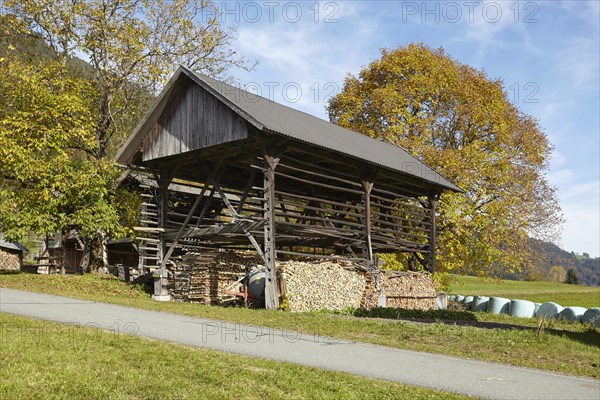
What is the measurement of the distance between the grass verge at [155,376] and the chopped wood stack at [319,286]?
9784 millimetres

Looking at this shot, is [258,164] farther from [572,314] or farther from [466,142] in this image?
[466,142]

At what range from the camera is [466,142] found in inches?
1358

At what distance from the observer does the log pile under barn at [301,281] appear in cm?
1936

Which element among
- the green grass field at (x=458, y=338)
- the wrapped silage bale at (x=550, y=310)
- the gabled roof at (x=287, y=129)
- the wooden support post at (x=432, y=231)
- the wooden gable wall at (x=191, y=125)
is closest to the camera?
the green grass field at (x=458, y=338)

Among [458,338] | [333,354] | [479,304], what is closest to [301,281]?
[458,338]

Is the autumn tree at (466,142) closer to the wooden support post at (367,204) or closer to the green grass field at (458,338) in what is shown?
the wooden support post at (367,204)

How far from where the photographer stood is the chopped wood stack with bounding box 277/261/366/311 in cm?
1916

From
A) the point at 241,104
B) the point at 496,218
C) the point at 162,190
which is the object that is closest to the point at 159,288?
the point at 162,190

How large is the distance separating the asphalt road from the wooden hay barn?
6150mm

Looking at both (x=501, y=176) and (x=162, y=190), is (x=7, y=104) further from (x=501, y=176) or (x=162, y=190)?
(x=501, y=176)

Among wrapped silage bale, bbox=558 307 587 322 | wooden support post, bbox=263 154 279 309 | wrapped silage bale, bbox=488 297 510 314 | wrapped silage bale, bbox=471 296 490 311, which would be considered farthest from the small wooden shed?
wrapped silage bale, bbox=558 307 587 322

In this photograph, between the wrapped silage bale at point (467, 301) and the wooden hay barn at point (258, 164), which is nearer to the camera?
the wooden hay barn at point (258, 164)

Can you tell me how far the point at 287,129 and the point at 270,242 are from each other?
3.79 metres

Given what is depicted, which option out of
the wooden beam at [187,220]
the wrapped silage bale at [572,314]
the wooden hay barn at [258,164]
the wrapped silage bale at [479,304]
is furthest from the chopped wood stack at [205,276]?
the wrapped silage bale at [479,304]
